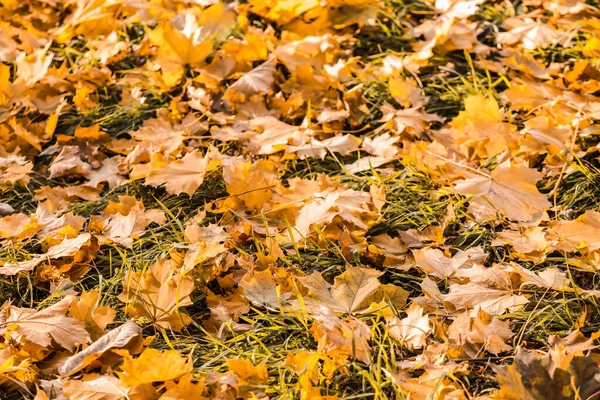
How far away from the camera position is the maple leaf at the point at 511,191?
1637 millimetres

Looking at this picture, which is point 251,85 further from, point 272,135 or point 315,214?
point 315,214

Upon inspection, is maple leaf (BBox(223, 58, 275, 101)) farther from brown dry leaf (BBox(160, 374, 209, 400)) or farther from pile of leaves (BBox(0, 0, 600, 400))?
brown dry leaf (BBox(160, 374, 209, 400))

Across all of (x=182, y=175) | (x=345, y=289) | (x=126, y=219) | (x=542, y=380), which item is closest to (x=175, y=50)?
(x=182, y=175)

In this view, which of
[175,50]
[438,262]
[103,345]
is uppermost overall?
[175,50]

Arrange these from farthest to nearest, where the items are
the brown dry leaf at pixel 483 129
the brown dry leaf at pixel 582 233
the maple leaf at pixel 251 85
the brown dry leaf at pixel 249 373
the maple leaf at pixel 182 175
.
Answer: the maple leaf at pixel 251 85 < the brown dry leaf at pixel 483 129 < the maple leaf at pixel 182 175 < the brown dry leaf at pixel 582 233 < the brown dry leaf at pixel 249 373

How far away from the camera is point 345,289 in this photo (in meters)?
1.42

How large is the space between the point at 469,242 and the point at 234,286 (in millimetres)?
609

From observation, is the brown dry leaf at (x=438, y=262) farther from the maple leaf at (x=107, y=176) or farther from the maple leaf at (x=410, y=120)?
the maple leaf at (x=107, y=176)

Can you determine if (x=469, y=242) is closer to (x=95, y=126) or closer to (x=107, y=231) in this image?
(x=107, y=231)

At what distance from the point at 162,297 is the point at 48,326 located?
0.79 feet

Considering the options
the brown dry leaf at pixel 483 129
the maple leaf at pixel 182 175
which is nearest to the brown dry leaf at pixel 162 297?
the maple leaf at pixel 182 175

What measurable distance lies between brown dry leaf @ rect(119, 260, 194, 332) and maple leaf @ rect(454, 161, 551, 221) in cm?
73

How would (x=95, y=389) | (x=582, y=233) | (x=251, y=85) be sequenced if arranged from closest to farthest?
(x=95, y=389)
(x=582, y=233)
(x=251, y=85)

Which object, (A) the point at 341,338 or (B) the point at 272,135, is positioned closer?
(A) the point at 341,338
